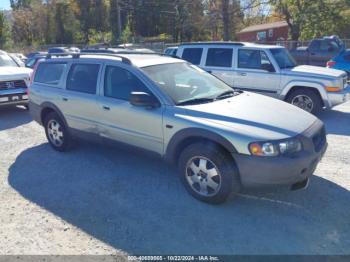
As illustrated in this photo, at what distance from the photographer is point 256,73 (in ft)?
27.7

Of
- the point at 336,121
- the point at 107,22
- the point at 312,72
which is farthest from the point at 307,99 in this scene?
the point at 107,22

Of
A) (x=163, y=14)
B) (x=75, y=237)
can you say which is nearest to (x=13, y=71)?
(x=75, y=237)

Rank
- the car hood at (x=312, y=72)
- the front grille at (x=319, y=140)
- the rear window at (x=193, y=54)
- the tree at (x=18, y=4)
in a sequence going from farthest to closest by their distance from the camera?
the tree at (x=18, y=4), the rear window at (x=193, y=54), the car hood at (x=312, y=72), the front grille at (x=319, y=140)

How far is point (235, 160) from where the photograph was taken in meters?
3.69

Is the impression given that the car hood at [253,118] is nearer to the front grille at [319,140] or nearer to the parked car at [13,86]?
the front grille at [319,140]

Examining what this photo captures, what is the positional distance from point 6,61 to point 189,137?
27.0ft

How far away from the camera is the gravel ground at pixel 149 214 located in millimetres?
3299

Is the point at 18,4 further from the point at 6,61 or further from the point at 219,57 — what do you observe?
the point at 219,57

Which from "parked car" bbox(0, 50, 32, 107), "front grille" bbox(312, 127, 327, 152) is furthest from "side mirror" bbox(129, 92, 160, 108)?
"parked car" bbox(0, 50, 32, 107)

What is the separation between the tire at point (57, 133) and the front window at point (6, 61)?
4.99 metres

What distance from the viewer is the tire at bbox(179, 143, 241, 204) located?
376 cm

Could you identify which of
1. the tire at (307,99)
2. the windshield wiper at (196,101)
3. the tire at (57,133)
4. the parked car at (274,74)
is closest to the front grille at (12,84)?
the tire at (57,133)

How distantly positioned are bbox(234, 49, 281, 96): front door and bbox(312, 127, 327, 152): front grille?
425 cm

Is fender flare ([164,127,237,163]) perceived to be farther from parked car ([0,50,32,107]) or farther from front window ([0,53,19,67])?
front window ([0,53,19,67])
